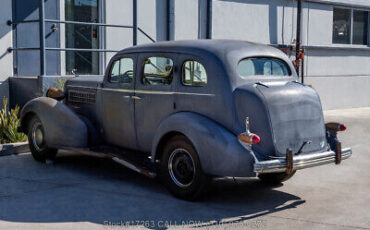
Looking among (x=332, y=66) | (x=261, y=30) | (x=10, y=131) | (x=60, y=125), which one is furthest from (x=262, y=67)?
(x=332, y=66)

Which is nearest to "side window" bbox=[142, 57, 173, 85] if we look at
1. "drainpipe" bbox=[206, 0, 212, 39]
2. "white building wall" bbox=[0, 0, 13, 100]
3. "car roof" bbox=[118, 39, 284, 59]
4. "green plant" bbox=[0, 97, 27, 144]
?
"car roof" bbox=[118, 39, 284, 59]

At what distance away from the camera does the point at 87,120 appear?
25.4 feet

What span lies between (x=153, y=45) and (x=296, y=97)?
1958 millimetres

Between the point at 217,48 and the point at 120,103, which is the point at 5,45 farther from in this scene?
the point at 217,48

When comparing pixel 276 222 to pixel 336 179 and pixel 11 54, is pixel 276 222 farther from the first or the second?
pixel 11 54

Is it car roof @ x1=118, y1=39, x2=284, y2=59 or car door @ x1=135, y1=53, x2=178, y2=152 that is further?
car door @ x1=135, y1=53, x2=178, y2=152

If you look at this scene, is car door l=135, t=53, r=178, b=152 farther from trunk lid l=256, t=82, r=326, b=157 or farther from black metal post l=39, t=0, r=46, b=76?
black metal post l=39, t=0, r=46, b=76

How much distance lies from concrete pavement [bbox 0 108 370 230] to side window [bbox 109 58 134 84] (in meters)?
1.27

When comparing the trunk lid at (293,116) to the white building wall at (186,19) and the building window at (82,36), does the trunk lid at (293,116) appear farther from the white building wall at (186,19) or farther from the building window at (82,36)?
the white building wall at (186,19)

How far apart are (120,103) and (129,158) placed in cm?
80

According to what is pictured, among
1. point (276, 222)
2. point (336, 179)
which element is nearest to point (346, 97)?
point (336, 179)

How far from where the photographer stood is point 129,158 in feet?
22.6

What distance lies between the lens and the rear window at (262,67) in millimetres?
6328

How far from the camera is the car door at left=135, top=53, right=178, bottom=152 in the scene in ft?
21.8
